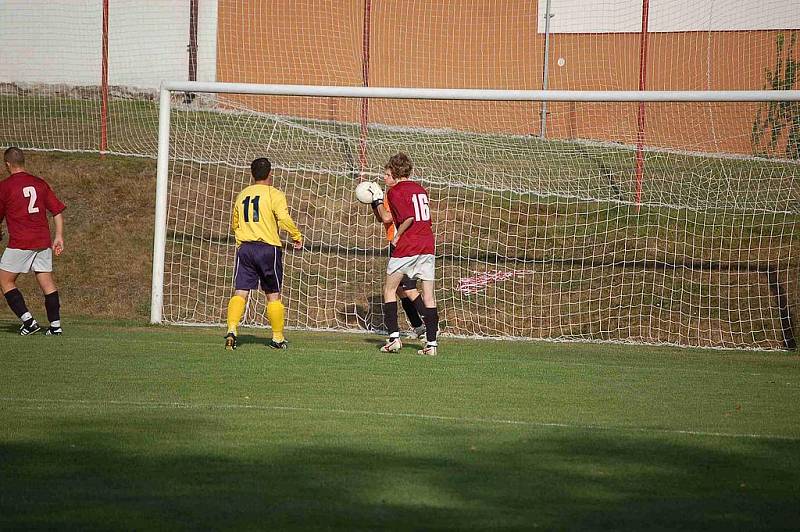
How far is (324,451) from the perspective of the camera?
244 inches

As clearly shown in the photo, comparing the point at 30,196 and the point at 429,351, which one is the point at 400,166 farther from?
the point at 30,196

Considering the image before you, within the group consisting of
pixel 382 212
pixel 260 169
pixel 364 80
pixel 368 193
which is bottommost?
pixel 382 212

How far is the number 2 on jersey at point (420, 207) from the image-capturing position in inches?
442

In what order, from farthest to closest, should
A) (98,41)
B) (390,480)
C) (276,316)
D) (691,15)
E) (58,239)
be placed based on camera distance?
(98,41) → (691,15) → (58,239) → (276,316) → (390,480)

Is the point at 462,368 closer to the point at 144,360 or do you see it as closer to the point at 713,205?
the point at 144,360

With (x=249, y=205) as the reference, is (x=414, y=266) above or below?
below

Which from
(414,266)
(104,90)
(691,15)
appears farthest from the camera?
(104,90)

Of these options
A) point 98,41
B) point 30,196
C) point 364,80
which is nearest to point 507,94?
point 364,80

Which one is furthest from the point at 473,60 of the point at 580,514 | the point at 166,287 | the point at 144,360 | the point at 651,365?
the point at 580,514

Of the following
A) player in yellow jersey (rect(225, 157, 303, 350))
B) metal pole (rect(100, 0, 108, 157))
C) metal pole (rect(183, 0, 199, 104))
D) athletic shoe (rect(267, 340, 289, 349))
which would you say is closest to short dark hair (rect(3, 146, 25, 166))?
player in yellow jersey (rect(225, 157, 303, 350))

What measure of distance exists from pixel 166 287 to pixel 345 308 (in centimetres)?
240

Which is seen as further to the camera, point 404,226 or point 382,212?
point 382,212

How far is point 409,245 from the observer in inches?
446

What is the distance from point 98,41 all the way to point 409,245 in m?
8.17
